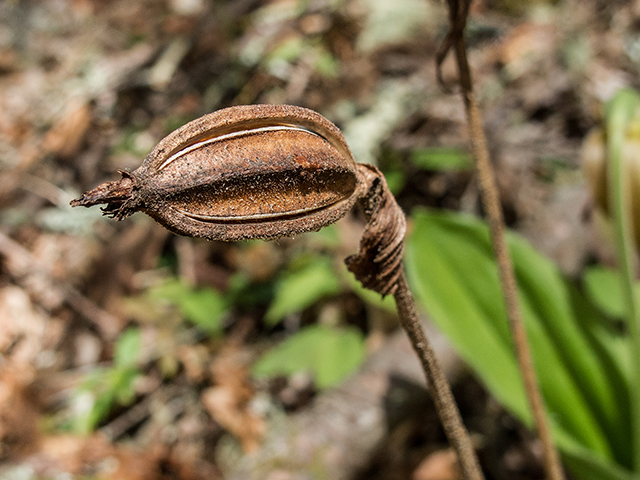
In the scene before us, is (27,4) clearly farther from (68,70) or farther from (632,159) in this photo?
(632,159)

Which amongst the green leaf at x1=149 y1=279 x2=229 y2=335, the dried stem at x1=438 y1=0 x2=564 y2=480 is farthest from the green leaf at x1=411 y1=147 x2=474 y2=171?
the dried stem at x1=438 y1=0 x2=564 y2=480

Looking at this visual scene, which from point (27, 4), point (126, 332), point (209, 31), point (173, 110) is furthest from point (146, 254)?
point (27, 4)

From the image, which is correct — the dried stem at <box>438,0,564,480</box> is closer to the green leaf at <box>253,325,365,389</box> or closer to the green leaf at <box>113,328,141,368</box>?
the green leaf at <box>253,325,365,389</box>

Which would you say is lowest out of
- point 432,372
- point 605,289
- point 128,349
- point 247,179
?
point 128,349

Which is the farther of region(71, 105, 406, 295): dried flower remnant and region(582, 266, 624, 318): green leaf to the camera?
region(582, 266, 624, 318): green leaf

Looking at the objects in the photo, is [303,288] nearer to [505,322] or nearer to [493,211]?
[505,322]

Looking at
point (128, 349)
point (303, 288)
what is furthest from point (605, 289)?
point (128, 349)

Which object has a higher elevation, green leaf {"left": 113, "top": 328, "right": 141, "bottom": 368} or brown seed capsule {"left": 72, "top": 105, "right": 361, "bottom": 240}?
brown seed capsule {"left": 72, "top": 105, "right": 361, "bottom": 240}
